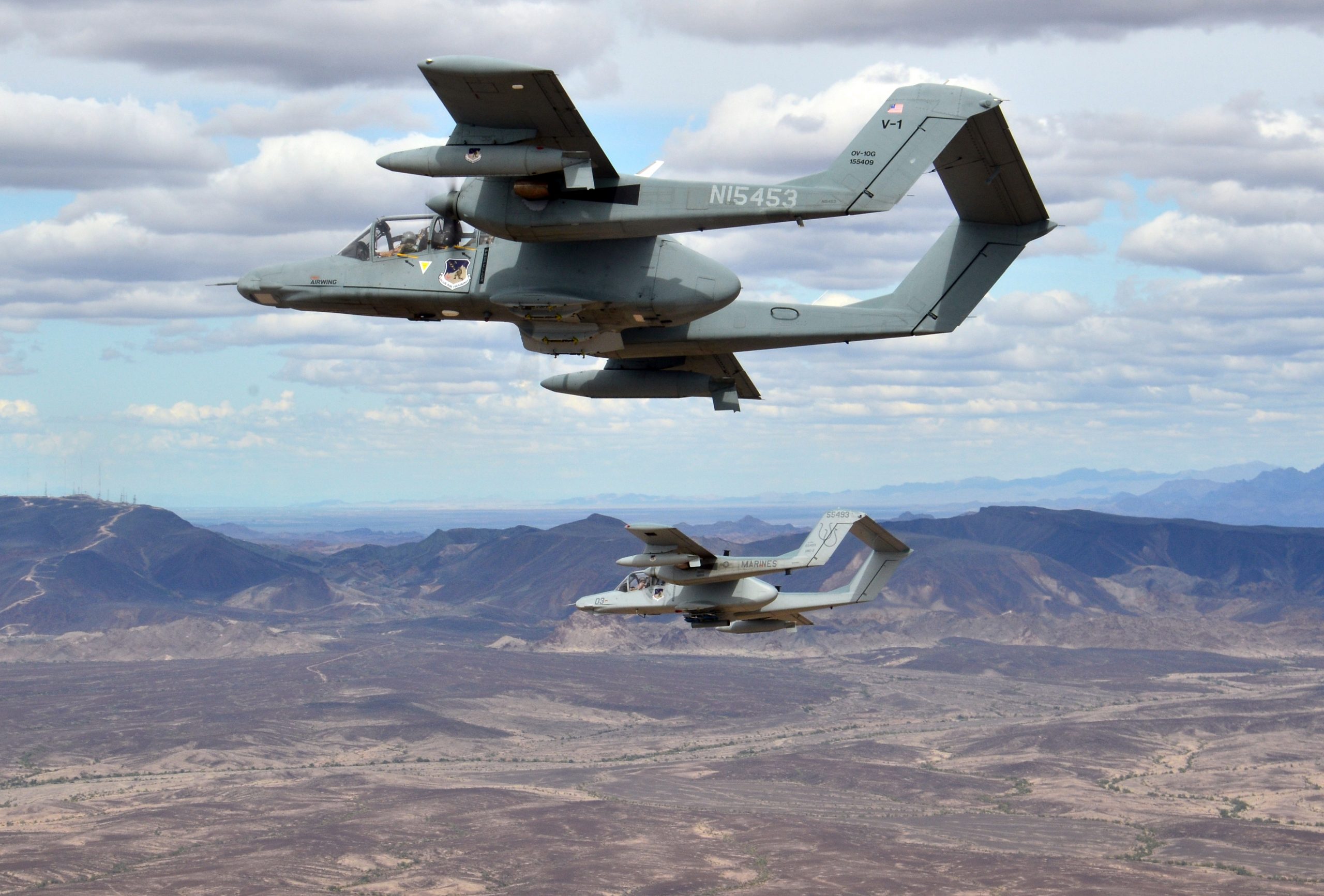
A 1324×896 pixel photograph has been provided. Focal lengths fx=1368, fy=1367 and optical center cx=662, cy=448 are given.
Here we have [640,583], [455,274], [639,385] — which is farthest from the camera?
[640,583]

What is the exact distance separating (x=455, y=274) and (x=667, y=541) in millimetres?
25670

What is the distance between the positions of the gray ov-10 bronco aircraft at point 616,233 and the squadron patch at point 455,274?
0.04m

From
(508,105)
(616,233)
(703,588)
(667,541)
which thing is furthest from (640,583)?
(508,105)

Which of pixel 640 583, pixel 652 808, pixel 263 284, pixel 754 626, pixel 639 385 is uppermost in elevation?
pixel 263 284

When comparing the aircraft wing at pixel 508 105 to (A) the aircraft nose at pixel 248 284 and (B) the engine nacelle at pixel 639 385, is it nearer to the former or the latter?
(A) the aircraft nose at pixel 248 284

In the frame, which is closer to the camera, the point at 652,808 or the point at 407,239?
the point at 407,239

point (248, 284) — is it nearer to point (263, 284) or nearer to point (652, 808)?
point (263, 284)

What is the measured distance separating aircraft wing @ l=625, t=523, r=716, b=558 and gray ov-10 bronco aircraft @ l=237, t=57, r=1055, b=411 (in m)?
16.7

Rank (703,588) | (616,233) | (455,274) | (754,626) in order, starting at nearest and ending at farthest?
(616,233), (455,274), (754,626), (703,588)

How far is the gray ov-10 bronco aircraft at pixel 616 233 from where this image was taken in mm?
27531

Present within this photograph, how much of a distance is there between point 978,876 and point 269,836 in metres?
62.3

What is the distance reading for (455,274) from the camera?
33188 mm

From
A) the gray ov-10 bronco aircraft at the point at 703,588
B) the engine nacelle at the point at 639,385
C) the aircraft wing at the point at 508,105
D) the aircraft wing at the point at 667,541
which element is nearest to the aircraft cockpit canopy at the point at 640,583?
the gray ov-10 bronco aircraft at the point at 703,588

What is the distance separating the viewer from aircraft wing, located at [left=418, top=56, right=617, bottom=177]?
25.6 meters
